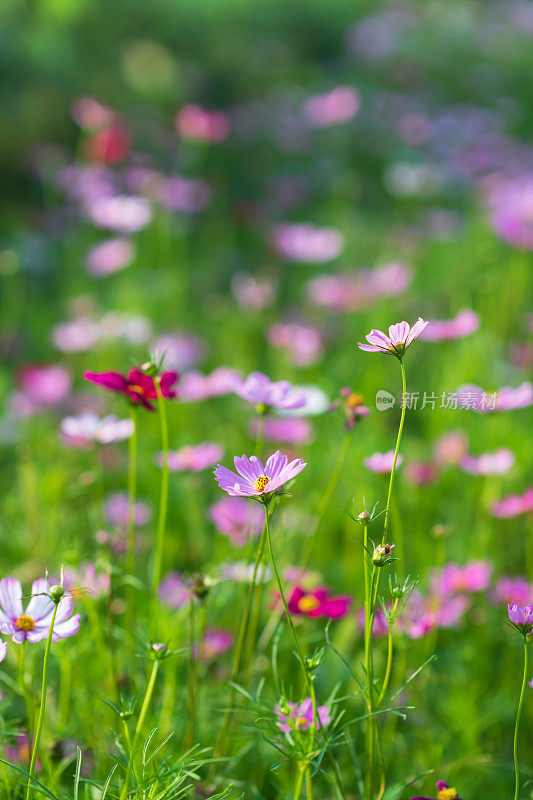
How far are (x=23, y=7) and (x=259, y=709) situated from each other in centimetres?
429

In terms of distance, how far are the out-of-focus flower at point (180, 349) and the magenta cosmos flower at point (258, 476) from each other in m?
1.33

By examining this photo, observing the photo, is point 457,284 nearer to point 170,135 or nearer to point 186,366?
point 186,366

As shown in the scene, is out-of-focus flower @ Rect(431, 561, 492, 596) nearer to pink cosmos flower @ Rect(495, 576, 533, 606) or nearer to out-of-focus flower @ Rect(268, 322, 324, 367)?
pink cosmos flower @ Rect(495, 576, 533, 606)

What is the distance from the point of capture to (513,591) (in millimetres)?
1106

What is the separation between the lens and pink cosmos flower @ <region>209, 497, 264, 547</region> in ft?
3.66

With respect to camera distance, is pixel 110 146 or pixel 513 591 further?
pixel 110 146

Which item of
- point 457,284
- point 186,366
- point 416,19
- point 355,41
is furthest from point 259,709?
point 416,19

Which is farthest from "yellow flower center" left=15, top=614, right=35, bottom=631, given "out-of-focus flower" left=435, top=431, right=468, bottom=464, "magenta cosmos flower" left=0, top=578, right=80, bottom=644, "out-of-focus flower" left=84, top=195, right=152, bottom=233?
"out-of-focus flower" left=84, top=195, right=152, bottom=233

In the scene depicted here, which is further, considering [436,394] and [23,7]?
[23,7]

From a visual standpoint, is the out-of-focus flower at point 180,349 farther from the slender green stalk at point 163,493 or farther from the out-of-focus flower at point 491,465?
the slender green stalk at point 163,493

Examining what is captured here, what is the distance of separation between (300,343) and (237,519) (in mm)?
756

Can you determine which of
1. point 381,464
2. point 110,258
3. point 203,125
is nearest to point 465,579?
point 381,464

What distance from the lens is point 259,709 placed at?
729 millimetres

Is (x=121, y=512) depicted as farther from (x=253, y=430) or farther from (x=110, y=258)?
(x=110, y=258)
